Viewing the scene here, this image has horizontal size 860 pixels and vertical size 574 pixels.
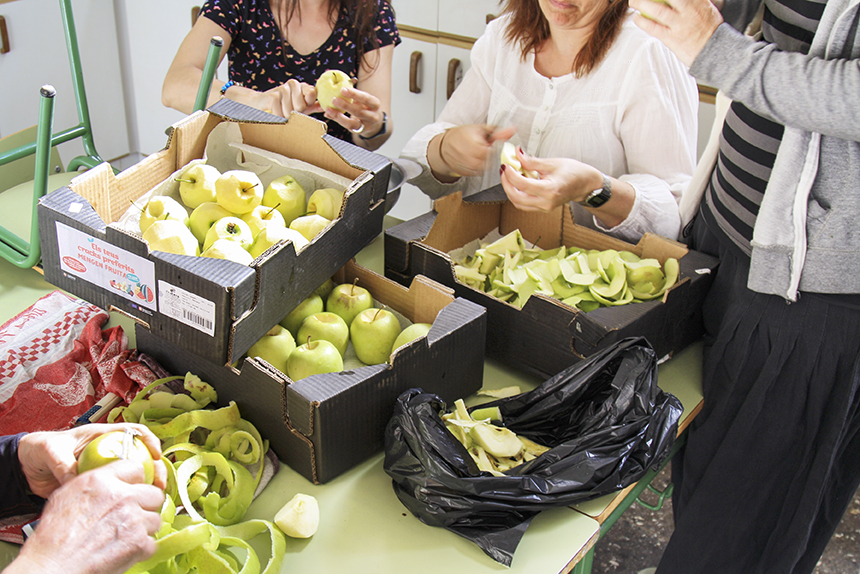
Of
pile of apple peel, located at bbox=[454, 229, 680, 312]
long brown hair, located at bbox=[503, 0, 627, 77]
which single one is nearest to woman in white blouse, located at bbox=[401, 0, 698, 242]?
long brown hair, located at bbox=[503, 0, 627, 77]

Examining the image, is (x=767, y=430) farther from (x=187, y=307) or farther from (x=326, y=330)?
(x=187, y=307)

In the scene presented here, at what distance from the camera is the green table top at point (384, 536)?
860mm

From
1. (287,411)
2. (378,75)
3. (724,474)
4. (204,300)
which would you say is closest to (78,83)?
(378,75)

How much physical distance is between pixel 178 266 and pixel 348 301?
1.05 feet

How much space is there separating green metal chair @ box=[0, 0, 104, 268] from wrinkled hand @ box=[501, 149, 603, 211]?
2.60ft

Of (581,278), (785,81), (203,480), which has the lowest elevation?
(203,480)

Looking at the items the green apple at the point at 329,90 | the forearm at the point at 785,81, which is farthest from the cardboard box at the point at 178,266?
the forearm at the point at 785,81

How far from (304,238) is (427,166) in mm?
598

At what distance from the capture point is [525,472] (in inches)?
35.8

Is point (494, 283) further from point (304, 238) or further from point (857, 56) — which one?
point (857, 56)

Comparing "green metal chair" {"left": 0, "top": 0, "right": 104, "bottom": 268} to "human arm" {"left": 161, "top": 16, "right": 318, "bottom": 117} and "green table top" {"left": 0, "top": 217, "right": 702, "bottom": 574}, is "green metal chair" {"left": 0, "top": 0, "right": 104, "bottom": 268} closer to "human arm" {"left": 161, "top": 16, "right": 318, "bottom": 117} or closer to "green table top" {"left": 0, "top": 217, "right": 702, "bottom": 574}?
"human arm" {"left": 161, "top": 16, "right": 318, "bottom": 117}

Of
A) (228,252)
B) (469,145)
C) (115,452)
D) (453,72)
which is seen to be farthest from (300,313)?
(453,72)

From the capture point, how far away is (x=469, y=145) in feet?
4.76

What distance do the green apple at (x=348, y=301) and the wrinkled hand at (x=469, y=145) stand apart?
1.46 ft
